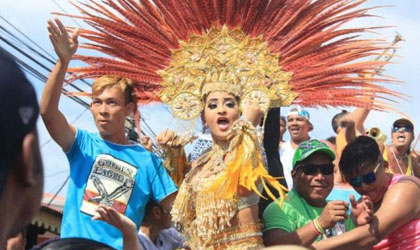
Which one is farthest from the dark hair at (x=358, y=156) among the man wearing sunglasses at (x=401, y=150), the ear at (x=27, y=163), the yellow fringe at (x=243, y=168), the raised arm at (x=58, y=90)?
the ear at (x=27, y=163)

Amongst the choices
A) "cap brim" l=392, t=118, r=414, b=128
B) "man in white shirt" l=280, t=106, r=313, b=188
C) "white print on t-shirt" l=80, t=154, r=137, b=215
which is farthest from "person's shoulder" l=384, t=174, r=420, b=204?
"cap brim" l=392, t=118, r=414, b=128

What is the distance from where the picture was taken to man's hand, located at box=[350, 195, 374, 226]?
3.91 meters

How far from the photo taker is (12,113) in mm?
1073

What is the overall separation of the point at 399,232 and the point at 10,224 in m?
3.42

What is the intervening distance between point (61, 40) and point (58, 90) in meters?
0.31

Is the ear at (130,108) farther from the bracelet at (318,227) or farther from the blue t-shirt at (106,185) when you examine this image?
the bracelet at (318,227)

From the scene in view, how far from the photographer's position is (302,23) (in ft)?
15.5

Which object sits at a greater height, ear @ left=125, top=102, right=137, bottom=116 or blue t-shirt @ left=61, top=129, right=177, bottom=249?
ear @ left=125, top=102, right=137, bottom=116

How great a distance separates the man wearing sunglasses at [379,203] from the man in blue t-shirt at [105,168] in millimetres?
1013

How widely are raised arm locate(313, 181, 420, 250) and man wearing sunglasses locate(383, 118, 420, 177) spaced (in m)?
2.40

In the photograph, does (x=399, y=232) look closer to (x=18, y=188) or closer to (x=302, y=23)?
(x=302, y=23)

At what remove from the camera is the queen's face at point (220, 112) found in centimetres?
422

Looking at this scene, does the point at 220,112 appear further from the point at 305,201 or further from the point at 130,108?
the point at 305,201

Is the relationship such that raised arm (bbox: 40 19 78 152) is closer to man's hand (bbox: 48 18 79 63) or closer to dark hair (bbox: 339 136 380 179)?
man's hand (bbox: 48 18 79 63)
